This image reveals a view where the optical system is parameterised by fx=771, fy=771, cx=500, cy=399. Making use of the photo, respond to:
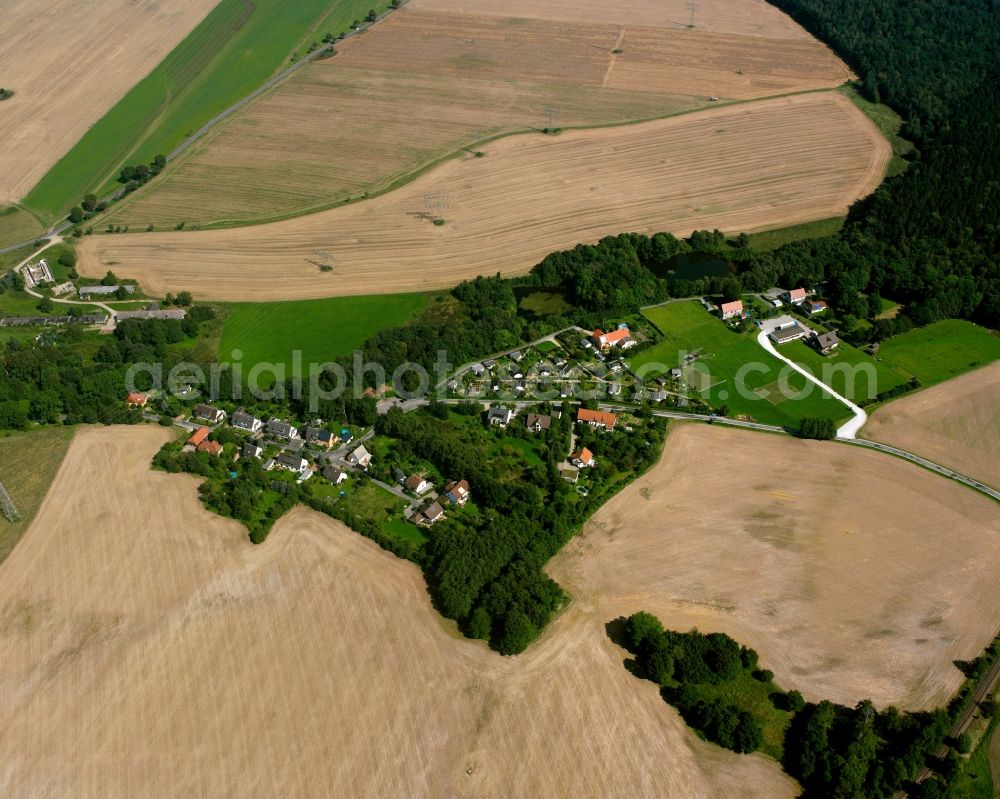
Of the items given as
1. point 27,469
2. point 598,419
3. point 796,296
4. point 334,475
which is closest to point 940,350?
point 796,296

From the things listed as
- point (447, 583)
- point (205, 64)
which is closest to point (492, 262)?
point (447, 583)

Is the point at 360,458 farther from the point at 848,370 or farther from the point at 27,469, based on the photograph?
the point at 848,370

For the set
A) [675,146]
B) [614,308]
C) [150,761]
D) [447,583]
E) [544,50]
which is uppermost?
[544,50]

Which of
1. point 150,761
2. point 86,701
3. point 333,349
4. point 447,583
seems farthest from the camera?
point 333,349

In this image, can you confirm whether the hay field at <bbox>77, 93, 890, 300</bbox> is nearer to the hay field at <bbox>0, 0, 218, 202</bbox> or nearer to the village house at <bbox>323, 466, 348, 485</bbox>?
the village house at <bbox>323, 466, 348, 485</bbox>

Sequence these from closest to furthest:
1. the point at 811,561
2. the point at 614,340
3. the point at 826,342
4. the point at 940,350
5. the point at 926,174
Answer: the point at 811,561 < the point at 826,342 < the point at 940,350 < the point at 614,340 < the point at 926,174

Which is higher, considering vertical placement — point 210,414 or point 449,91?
point 449,91

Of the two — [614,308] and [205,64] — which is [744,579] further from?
[205,64]

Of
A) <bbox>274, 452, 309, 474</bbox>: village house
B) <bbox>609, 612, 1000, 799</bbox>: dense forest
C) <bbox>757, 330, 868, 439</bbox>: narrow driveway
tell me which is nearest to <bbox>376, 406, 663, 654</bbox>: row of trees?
<bbox>274, 452, 309, 474</bbox>: village house
